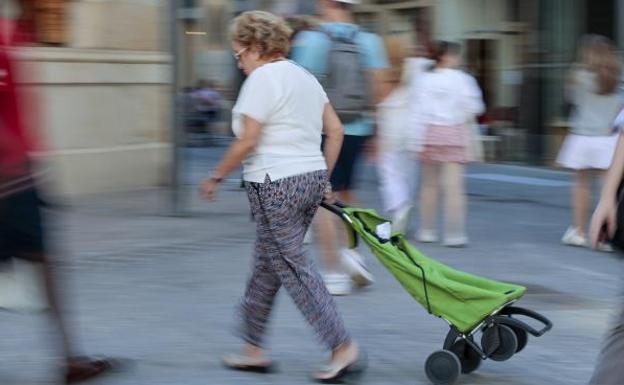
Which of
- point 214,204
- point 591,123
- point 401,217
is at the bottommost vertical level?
point 214,204

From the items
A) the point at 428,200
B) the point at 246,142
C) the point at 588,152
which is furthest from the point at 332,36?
the point at 588,152

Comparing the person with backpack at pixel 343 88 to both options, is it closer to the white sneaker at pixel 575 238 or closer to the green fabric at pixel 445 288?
the green fabric at pixel 445 288

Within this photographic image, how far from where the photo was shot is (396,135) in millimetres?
8836

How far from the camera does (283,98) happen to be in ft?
16.2

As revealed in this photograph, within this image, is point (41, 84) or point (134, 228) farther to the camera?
point (41, 84)

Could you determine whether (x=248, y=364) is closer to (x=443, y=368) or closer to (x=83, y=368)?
(x=83, y=368)

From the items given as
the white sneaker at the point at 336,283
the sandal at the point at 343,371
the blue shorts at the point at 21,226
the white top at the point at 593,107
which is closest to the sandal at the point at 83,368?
the blue shorts at the point at 21,226

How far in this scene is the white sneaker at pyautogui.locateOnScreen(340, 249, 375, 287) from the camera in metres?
6.95

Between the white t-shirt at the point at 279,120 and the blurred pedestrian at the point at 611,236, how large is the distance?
150 centimetres

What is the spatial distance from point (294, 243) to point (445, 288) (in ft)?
2.24

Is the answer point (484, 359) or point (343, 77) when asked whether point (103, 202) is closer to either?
point (343, 77)

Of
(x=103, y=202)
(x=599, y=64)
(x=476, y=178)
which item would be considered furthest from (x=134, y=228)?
(x=476, y=178)

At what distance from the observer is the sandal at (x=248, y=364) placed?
5195 millimetres

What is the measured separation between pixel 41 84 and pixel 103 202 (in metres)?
1.26
